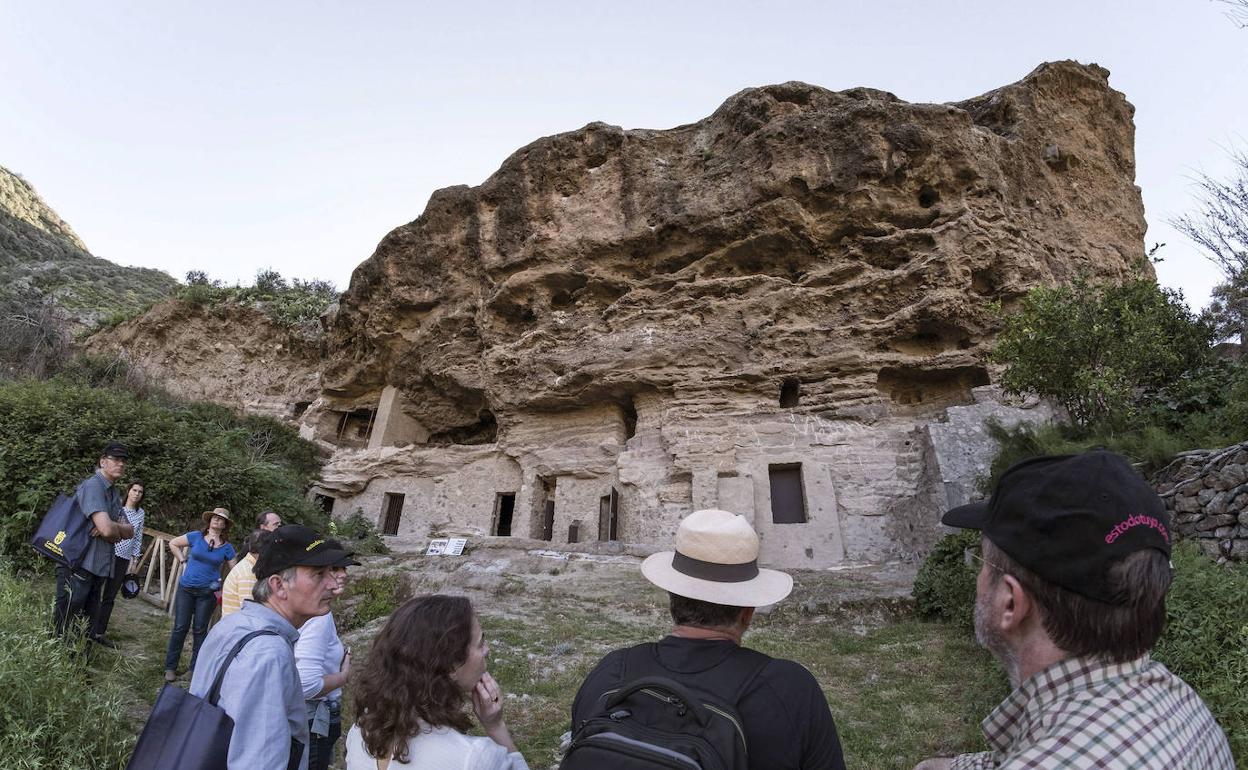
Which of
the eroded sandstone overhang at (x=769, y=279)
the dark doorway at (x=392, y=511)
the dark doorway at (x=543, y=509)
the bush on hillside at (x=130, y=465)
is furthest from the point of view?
the dark doorway at (x=392, y=511)

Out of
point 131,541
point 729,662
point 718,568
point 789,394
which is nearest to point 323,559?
point 718,568

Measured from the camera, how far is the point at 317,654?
10.6 feet

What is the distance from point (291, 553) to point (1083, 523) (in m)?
2.69

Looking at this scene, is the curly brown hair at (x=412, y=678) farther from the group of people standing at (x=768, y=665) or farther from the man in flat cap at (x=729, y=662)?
the man in flat cap at (x=729, y=662)

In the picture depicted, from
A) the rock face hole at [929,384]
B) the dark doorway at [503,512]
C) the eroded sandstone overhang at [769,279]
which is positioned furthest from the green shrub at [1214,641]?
the dark doorway at [503,512]

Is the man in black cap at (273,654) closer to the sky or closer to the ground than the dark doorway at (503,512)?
closer to the ground

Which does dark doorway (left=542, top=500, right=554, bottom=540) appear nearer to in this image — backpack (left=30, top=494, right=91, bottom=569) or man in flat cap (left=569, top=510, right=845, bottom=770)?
backpack (left=30, top=494, right=91, bottom=569)

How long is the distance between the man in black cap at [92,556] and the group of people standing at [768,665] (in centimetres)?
329

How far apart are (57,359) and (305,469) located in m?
7.46

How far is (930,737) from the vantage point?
4.64 metres

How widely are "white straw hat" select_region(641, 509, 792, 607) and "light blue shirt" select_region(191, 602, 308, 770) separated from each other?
132 cm

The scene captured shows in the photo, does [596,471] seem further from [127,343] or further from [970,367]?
[127,343]

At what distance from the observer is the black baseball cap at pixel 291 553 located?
8.84ft

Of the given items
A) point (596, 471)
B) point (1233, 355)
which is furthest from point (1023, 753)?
point (596, 471)
